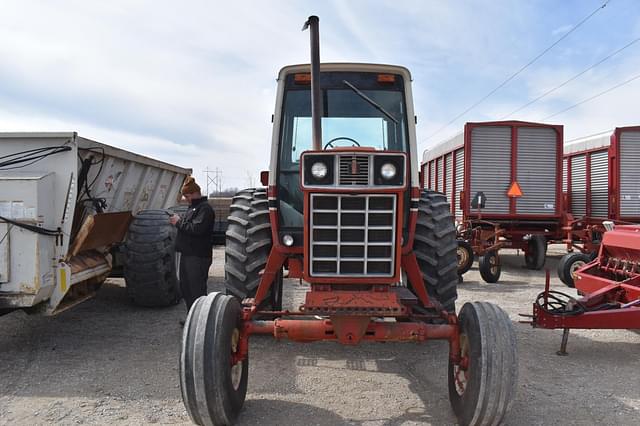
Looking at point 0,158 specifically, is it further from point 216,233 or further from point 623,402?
point 623,402

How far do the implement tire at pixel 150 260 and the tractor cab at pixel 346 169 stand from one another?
2.72 m

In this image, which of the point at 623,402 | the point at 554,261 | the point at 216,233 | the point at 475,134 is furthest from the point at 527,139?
the point at 623,402

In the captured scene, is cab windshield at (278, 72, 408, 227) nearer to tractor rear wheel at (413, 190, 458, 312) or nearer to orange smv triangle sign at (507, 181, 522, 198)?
tractor rear wheel at (413, 190, 458, 312)

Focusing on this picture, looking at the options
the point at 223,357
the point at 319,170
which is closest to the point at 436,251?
the point at 319,170

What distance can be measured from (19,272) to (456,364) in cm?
A: 380

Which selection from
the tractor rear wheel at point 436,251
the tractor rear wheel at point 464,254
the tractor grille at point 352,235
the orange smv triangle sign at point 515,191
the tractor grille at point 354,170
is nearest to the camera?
the tractor grille at point 354,170

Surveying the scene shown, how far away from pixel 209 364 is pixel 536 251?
972cm

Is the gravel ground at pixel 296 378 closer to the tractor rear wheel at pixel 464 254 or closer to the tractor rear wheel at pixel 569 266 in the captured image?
the tractor rear wheel at pixel 569 266

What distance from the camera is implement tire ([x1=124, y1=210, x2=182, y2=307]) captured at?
20.6ft

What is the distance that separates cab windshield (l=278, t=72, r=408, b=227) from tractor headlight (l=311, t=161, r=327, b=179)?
0.89 meters

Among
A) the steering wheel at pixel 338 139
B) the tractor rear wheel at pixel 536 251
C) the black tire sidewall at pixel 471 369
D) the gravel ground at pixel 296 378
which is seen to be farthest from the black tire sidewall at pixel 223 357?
the tractor rear wheel at pixel 536 251

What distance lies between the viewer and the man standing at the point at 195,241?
5.41 m

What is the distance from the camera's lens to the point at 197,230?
536 cm

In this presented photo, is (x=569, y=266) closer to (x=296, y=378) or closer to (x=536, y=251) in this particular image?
(x=536, y=251)
